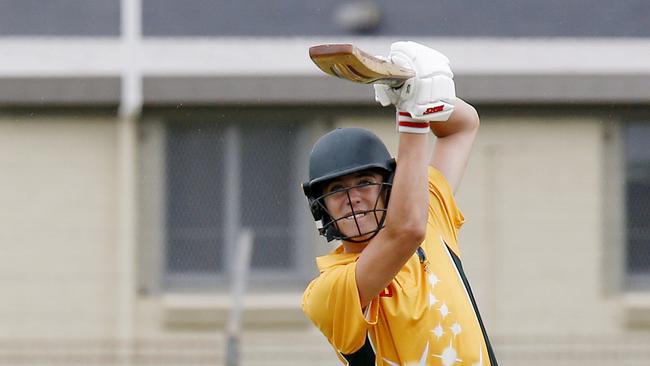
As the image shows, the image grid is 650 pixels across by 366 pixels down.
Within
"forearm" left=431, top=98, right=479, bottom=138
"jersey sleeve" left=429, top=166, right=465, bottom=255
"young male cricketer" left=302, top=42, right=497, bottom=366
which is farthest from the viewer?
"forearm" left=431, top=98, right=479, bottom=138

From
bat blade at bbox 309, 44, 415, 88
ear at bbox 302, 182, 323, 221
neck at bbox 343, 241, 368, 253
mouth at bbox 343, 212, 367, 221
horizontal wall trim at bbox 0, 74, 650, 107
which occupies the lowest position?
neck at bbox 343, 241, 368, 253

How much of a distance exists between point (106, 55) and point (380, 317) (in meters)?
7.87

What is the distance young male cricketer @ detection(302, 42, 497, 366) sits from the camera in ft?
12.8

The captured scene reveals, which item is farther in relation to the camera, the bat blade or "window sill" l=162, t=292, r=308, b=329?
"window sill" l=162, t=292, r=308, b=329

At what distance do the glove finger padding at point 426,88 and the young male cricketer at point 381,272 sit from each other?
1.8 inches

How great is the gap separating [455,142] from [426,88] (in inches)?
34.2

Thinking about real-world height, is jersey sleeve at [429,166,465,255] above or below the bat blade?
below

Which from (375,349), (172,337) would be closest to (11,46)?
(172,337)

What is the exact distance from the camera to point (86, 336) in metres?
11.9

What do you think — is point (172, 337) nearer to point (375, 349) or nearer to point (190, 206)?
point (190, 206)

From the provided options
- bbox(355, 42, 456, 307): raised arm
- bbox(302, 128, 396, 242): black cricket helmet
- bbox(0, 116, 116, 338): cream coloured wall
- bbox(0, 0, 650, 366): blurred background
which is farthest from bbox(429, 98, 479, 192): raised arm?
bbox(0, 116, 116, 338): cream coloured wall

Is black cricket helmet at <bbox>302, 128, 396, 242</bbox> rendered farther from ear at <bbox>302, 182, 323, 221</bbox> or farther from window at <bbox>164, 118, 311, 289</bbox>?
window at <bbox>164, 118, 311, 289</bbox>

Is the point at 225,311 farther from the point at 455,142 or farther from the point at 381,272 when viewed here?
the point at 381,272

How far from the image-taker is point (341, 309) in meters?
4.08
